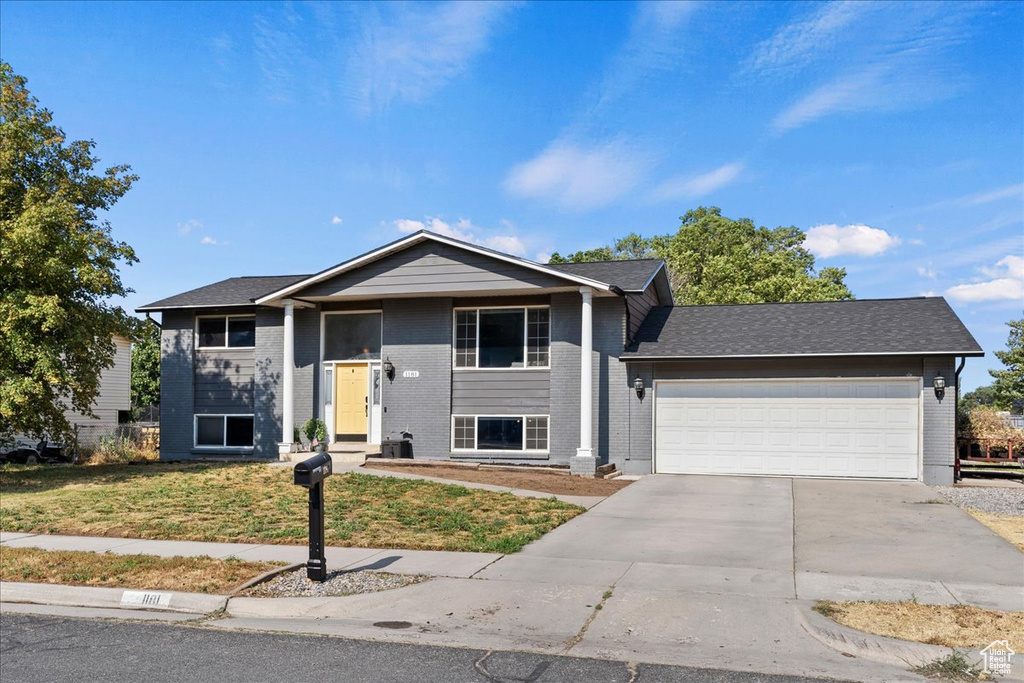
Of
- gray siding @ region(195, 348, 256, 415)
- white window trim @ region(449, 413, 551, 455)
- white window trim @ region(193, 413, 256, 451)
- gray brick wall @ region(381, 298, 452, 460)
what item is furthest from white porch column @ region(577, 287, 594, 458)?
gray siding @ region(195, 348, 256, 415)

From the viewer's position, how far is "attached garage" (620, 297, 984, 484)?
698 inches

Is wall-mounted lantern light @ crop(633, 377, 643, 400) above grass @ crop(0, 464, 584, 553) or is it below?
above

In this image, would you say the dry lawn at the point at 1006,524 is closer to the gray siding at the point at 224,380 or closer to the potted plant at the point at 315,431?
the potted plant at the point at 315,431

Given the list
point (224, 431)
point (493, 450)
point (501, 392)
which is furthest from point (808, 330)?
point (224, 431)

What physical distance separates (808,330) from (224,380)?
15551 millimetres

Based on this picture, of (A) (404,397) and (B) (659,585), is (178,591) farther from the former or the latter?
(A) (404,397)

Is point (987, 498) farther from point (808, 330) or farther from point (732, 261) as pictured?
point (732, 261)

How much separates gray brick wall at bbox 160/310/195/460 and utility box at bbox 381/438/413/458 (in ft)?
21.5

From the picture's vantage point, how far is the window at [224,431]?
23.2 metres

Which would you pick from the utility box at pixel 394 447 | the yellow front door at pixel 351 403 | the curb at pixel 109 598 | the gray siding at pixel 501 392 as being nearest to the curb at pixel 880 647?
the curb at pixel 109 598

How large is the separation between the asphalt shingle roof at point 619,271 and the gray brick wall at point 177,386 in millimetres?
11024

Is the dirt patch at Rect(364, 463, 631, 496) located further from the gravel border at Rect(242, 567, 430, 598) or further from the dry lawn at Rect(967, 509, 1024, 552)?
the gravel border at Rect(242, 567, 430, 598)

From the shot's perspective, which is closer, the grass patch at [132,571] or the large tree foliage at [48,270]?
the grass patch at [132,571]

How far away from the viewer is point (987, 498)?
15.2m
